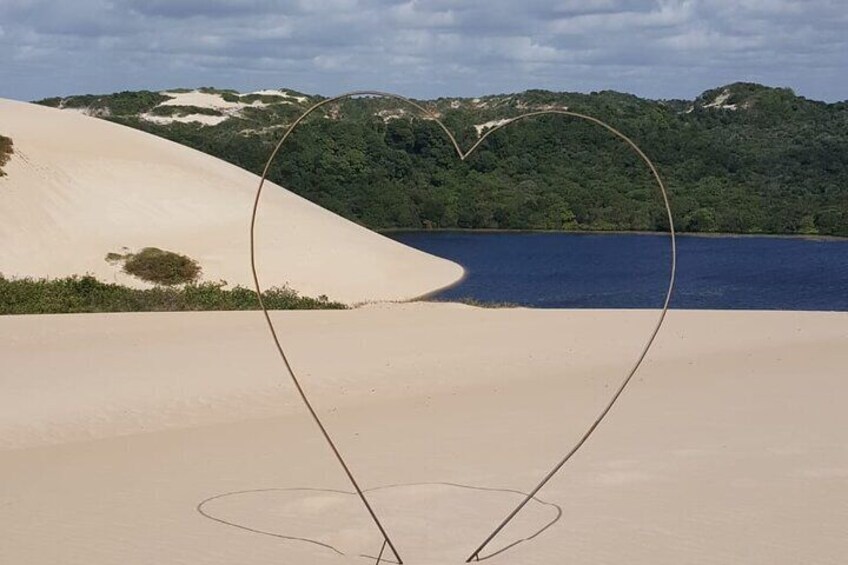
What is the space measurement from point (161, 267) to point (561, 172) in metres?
46.1

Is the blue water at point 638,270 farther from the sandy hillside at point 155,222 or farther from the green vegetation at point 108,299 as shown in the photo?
the green vegetation at point 108,299

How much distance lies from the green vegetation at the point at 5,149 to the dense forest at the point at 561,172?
102 feet

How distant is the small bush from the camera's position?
39.7m

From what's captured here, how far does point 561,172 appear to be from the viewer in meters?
82.7

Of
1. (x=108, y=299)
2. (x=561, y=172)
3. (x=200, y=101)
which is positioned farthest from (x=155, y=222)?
(x=200, y=101)

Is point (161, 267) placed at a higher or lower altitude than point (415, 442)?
lower

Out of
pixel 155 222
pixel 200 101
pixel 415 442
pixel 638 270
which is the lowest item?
pixel 638 270

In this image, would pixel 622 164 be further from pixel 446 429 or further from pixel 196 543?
pixel 196 543

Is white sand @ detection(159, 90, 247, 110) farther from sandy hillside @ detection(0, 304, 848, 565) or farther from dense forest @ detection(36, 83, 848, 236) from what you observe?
sandy hillside @ detection(0, 304, 848, 565)

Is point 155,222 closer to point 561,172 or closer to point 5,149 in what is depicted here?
point 5,149

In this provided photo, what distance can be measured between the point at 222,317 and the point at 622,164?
60.2 meters

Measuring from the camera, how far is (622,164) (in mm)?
83812

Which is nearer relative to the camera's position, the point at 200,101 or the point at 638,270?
the point at 638,270

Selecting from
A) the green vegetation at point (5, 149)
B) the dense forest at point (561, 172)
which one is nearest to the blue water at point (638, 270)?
the dense forest at point (561, 172)
